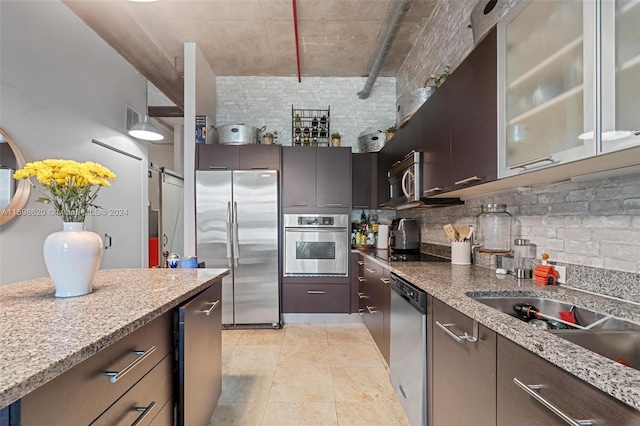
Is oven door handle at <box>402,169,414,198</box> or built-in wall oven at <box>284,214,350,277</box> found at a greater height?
oven door handle at <box>402,169,414,198</box>

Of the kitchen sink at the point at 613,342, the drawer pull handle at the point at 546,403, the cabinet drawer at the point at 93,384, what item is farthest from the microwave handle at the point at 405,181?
the cabinet drawer at the point at 93,384

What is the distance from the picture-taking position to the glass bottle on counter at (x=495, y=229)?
191cm

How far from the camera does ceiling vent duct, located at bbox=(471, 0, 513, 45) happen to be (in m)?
1.83

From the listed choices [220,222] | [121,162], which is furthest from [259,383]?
[121,162]

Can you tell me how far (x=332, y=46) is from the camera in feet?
11.9

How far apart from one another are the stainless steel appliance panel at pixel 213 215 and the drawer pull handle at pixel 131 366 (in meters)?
2.47

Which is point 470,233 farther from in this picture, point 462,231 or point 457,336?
point 457,336

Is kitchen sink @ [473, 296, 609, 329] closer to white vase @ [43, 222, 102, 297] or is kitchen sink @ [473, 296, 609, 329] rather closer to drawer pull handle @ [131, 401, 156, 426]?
drawer pull handle @ [131, 401, 156, 426]

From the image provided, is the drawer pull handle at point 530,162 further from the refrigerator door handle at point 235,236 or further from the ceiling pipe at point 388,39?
the refrigerator door handle at point 235,236

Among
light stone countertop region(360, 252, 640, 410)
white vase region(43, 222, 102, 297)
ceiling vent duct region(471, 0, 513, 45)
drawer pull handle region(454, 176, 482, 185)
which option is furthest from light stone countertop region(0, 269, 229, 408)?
ceiling vent duct region(471, 0, 513, 45)

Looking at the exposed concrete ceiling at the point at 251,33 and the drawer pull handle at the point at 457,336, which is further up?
the exposed concrete ceiling at the point at 251,33

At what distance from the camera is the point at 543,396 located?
2.55ft

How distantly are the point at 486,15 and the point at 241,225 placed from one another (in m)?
2.94

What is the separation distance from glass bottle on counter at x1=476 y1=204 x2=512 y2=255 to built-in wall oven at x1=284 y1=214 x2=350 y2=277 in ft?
5.85
